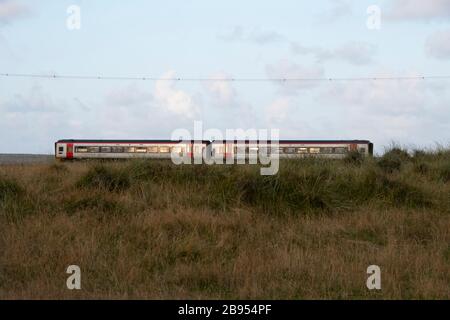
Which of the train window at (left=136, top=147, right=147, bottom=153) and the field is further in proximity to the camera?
the train window at (left=136, top=147, right=147, bottom=153)

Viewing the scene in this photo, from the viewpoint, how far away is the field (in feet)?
24.2

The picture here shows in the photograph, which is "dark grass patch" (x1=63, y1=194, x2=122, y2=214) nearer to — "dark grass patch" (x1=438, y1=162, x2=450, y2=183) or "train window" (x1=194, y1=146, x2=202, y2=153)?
"dark grass patch" (x1=438, y1=162, x2=450, y2=183)

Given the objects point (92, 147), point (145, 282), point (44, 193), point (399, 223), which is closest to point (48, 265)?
point (145, 282)

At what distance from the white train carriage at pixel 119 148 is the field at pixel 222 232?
18.3 meters

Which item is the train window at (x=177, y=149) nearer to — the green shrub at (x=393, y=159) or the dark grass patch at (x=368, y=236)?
the green shrub at (x=393, y=159)

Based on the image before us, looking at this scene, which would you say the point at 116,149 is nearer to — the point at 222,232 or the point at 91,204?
the point at 91,204

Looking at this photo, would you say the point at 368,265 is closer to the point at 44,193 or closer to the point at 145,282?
the point at 145,282

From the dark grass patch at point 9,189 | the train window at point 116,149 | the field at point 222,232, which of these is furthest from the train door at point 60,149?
the dark grass patch at point 9,189

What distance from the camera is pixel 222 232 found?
31.8 ft

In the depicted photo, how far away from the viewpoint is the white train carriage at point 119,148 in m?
33.3

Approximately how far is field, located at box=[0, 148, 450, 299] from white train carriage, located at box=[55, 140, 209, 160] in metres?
18.3

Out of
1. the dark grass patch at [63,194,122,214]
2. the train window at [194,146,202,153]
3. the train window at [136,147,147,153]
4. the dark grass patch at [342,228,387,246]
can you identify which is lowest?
the dark grass patch at [342,228,387,246]

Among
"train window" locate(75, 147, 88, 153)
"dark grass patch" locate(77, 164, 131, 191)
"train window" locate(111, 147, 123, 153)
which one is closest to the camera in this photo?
"dark grass patch" locate(77, 164, 131, 191)

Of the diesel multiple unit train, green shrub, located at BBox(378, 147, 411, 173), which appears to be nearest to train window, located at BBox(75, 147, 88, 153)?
the diesel multiple unit train
